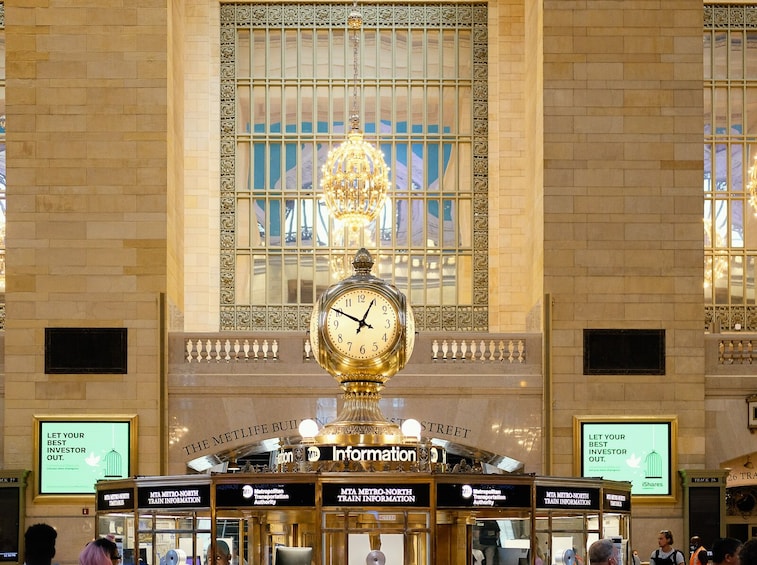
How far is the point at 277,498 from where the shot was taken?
6.73 metres

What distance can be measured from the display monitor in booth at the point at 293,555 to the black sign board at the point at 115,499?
0.92 m

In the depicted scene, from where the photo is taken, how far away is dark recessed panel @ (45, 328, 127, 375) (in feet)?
68.2

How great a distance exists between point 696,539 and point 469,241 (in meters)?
10.1

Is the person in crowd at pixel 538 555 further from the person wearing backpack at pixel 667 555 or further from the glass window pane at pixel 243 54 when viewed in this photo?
the glass window pane at pixel 243 54

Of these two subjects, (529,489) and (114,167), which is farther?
(114,167)

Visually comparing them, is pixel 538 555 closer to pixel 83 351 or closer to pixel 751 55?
pixel 83 351

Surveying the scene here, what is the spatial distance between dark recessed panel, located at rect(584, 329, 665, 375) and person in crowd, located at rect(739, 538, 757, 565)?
52.6 ft

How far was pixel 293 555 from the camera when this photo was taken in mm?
6891

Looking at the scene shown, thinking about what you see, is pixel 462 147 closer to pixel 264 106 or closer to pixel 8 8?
pixel 264 106

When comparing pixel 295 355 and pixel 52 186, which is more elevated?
pixel 52 186

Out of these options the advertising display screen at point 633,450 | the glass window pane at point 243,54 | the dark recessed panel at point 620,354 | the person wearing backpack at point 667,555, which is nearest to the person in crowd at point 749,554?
the person wearing backpack at point 667,555

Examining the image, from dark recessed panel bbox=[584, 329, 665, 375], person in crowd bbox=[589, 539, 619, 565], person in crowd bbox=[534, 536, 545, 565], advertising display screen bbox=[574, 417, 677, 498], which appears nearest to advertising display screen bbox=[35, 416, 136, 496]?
advertising display screen bbox=[574, 417, 677, 498]

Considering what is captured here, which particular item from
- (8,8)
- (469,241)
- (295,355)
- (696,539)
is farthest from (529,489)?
(469,241)

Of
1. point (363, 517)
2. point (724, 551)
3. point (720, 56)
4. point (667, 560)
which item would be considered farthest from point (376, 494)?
point (720, 56)
